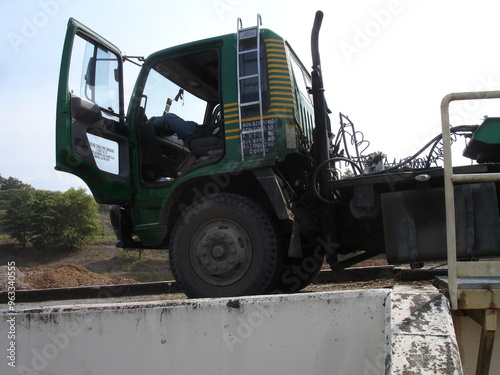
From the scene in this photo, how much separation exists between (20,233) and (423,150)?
20.9 m

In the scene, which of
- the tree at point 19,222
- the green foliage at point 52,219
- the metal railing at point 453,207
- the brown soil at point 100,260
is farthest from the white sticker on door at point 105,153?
the tree at point 19,222

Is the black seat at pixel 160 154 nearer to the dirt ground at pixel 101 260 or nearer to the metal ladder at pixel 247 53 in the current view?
the metal ladder at pixel 247 53

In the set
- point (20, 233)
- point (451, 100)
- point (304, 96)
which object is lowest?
point (20, 233)

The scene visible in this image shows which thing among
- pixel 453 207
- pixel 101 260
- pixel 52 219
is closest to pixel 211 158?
pixel 453 207

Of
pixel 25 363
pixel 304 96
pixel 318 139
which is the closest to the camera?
pixel 25 363

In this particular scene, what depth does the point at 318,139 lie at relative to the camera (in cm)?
446

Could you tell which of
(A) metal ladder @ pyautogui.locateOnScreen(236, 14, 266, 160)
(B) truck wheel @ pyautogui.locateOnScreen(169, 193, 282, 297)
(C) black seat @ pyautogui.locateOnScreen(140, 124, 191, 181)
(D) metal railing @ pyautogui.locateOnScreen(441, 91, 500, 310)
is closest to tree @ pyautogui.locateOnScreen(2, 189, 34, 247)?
(C) black seat @ pyautogui.locateOnScreen(140, 124, 191, 181)

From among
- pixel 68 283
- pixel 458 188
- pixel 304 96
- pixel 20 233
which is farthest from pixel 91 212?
pixel 458 188

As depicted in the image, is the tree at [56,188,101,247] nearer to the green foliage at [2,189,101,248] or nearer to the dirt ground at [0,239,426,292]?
the green foliage at [2,189,101,248]

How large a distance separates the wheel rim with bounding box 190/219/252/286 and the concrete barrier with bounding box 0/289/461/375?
98 centimetres

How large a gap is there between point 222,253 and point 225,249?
4 cm

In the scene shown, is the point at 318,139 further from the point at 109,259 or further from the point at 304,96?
the point at 109,259

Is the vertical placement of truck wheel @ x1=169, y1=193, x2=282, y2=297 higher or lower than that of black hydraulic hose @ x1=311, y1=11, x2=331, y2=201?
lower

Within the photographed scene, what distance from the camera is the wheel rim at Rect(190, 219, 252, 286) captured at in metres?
3.89
